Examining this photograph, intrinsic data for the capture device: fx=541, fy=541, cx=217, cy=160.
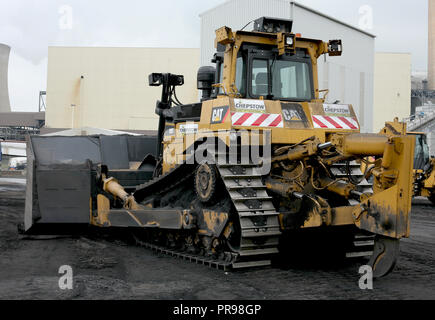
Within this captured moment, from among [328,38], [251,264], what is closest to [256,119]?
[251,264]

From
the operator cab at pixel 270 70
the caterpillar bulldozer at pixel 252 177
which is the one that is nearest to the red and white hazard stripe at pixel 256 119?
the caterpillar bulldozer at pixel 252 177

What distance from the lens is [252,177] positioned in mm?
6594

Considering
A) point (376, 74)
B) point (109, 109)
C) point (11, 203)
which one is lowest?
point (11, 203)

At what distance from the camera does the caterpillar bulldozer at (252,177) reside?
5805mm

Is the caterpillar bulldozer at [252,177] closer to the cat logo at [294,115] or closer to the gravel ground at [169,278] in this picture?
the cat logo at [294,115]

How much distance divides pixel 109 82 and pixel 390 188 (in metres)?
42.9

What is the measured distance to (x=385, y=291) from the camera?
552 cm

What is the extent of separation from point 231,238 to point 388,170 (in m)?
2.07

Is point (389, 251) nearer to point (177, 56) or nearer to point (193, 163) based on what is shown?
point (193, 163)

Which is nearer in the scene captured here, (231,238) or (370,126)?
(231,238)

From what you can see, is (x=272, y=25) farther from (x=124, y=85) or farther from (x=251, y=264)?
(x=124, y=85)

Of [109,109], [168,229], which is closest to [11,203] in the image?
[168,229]

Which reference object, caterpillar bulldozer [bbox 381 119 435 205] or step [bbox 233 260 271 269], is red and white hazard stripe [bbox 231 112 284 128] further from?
caterpillar bulldozer [bbox 381 119 435 205]

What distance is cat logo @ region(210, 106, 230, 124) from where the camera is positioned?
6.81m
